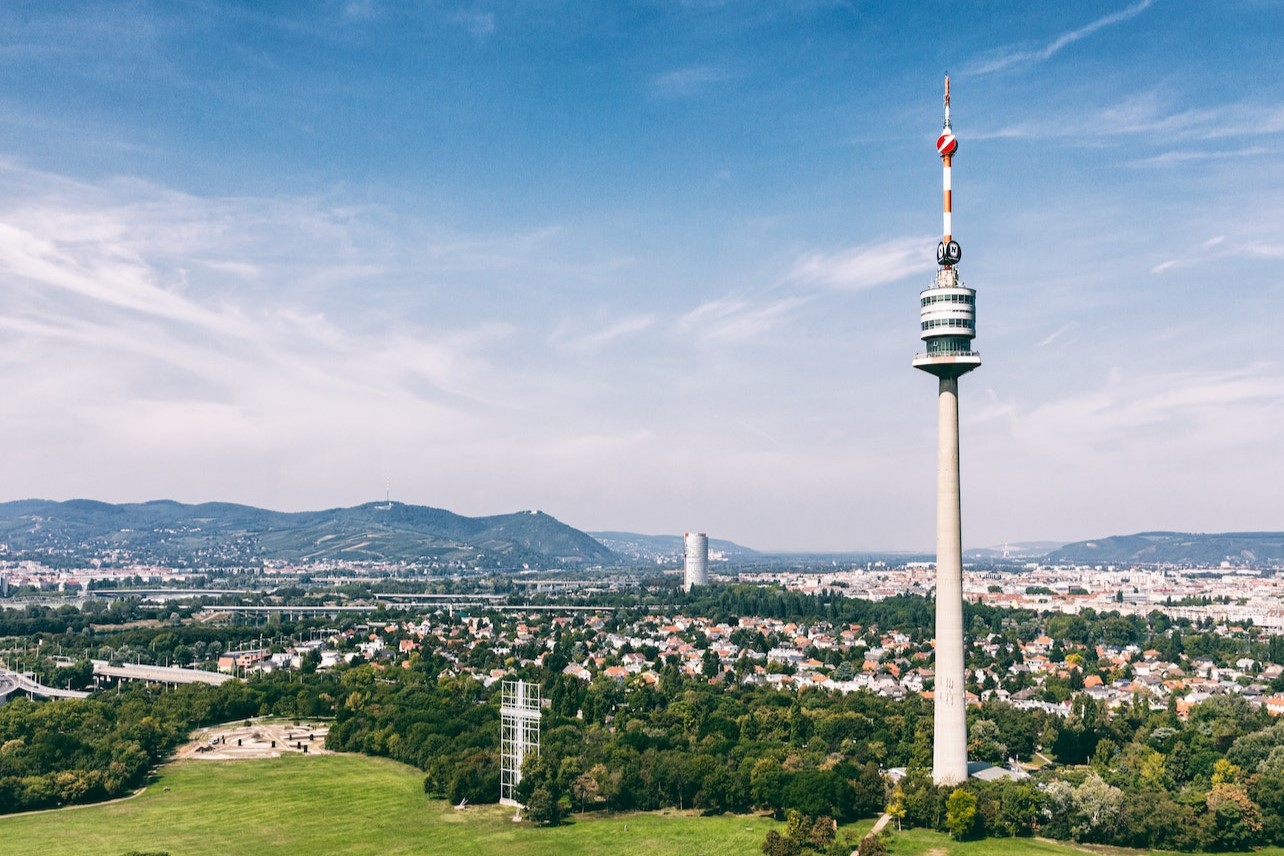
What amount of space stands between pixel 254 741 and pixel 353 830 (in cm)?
2753

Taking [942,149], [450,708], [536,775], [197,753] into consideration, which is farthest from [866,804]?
[197,753]

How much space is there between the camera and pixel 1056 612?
178 m

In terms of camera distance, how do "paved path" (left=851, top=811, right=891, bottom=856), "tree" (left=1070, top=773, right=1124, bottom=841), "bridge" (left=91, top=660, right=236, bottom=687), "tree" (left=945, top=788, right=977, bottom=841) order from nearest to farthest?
"tree" (left=1070, top=773, right=1124, bottom=841) < "paved path" (left=851, top=811, right=891, bottom=856) < "tree" (left=945, top=788, right=977, bottom=841) < "bridge" (left=91, top=660, right=236, bottom=687)

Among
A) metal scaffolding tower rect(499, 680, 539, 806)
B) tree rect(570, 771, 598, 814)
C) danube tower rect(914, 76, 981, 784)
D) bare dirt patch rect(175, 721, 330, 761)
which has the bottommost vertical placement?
bare dirt patch rect(175, 721, 330, 761)

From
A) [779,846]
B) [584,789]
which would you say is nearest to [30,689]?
[584,789]

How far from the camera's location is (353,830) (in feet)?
183

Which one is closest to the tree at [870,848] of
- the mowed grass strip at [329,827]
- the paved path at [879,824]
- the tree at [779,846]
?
the paved path at [879,824]

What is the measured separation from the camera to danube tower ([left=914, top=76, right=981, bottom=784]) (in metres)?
63.7

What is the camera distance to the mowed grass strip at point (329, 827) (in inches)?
2071

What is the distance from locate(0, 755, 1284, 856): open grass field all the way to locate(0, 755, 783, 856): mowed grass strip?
0.06 metres

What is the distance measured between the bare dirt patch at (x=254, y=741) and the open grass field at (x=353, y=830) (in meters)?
9.24

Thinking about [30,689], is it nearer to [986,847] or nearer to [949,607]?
[949,607]

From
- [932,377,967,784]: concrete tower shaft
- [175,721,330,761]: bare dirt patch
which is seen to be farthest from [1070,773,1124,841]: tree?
[175,721,330,761]: bare dirt patch

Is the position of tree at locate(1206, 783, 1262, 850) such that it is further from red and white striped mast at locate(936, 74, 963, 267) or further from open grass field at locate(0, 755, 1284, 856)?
red and white striped mast at locate(936, 74, 963, 267)
